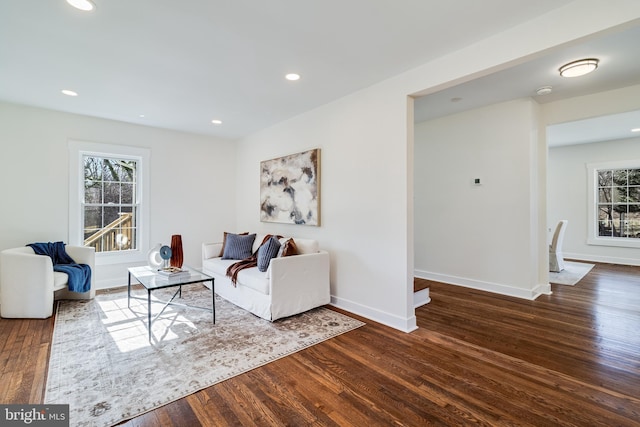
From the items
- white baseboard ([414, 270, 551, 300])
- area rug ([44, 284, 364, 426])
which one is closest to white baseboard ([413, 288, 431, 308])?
area rug ([44, 284, 364, 426])

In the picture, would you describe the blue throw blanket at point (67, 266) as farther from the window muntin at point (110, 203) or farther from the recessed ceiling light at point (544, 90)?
the recessed ceiling light at point (544, 90)

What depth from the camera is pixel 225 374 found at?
223 centimetres

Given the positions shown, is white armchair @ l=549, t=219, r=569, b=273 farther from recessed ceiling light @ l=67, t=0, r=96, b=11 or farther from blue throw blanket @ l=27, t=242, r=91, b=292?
blue throw blanket @ l=27, t=242, r=91, b=292

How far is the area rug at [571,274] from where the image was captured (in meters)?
4.95

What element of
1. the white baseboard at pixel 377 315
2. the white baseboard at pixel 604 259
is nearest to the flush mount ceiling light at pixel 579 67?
the white baseboard at pixel 377 315

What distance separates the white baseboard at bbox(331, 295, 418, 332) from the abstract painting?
1.09 meters

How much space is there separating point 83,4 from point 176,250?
374 centimetres

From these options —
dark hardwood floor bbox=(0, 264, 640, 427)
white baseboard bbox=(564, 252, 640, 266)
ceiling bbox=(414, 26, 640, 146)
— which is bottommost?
dark hardwood floor bbox=(0, 264, 640, 427)

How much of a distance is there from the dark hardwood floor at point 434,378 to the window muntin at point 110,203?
1.71 metres

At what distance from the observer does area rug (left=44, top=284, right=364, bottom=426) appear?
76.8 inches

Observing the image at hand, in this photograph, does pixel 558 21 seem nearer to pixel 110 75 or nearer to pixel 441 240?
pixel 441 240

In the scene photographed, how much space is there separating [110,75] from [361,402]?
3.83 meters

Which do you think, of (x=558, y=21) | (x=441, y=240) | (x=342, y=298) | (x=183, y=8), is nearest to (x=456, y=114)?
(x=441, y=240)

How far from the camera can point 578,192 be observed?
700cm
